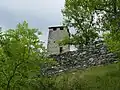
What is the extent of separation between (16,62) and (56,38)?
40.6 meters

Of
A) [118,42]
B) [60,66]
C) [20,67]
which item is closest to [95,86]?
[118,42]

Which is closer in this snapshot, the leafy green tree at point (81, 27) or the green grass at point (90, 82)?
the green grass at point (90, 82)

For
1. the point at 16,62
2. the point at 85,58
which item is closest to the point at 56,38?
the point at 85,58

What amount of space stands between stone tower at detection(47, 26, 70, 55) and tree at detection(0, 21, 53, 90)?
3636 centimetres

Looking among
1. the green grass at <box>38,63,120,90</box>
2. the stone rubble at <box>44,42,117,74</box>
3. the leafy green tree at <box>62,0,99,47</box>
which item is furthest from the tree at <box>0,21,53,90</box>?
the leafy green tree at <box>62,0,99,47</box>

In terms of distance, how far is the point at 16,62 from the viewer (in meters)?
16.7

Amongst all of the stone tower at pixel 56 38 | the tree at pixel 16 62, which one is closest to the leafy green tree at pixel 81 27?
the stone tower at pixel 56 38

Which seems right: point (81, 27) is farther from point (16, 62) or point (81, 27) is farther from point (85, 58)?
point (16, 62)

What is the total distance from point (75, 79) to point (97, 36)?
26.1 metres

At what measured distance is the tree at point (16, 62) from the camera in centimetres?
1664

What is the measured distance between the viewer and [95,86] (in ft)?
65.0

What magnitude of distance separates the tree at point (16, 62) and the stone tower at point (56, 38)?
3636 cm

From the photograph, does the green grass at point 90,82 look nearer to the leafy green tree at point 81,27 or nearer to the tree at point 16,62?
the tree at point 16,62

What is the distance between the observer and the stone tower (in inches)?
2144
